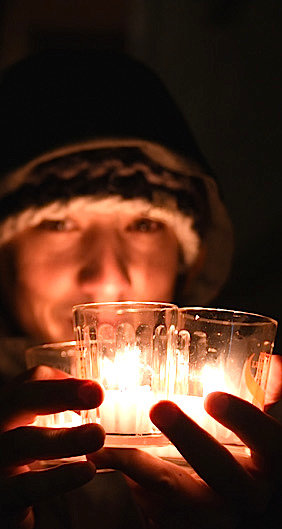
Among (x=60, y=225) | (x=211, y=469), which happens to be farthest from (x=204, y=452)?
(x=60, y=225)

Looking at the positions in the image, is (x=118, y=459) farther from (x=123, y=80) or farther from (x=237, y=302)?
(x=237, y=302)

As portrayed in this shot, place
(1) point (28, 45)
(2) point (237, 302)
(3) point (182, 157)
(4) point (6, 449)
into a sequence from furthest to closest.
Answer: (1) point (28, 45) < (2) point (237, 302) < (3) point (182, 157) < (4) point (6, 449)

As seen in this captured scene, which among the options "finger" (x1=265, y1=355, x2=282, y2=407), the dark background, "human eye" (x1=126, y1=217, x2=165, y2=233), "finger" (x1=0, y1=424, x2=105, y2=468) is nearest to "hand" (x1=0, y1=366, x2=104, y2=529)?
"finger" (x1=0, y1=424, x2=105, y2=468)

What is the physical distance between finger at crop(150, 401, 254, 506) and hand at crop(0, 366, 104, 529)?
0.08 meters

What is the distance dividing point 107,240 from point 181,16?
32.3 inches

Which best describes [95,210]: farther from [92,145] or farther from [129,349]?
[129,349]

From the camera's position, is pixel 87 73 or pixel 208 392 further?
pixel 87 73

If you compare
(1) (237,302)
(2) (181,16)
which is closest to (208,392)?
(1) (237,302)

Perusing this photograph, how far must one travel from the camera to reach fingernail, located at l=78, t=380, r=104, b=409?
2.33 ft

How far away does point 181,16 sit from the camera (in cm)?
176

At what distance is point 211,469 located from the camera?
28.2 inches

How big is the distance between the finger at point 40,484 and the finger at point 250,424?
18cm

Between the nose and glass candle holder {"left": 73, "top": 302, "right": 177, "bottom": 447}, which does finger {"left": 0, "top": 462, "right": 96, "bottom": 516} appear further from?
the nose

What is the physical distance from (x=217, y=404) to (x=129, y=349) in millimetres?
142
